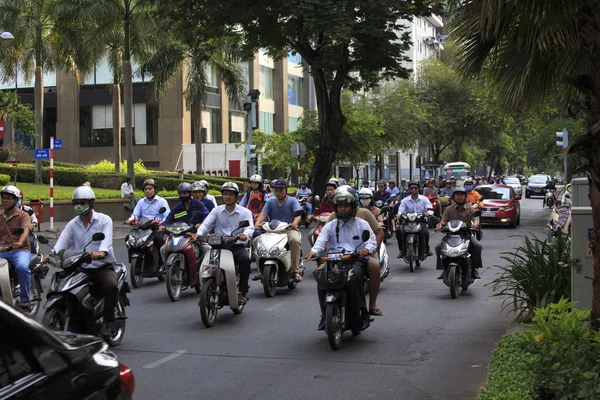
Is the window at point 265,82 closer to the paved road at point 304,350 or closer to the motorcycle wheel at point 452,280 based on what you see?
the paved road at point 304,350

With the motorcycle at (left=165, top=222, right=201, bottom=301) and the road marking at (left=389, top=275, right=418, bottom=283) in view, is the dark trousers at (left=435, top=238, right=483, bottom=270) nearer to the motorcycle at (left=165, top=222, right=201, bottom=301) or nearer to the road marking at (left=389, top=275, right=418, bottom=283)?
the road marking at (left=389, top=275, right=418, bottom=283)

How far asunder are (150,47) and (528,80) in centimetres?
3023

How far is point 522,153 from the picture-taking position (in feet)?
292

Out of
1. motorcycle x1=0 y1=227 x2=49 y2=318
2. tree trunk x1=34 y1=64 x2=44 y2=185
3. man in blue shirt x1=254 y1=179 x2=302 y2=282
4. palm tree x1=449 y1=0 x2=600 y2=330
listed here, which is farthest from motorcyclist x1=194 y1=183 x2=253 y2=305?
tree trunk x1=34 y1=64 x2=44 y2=185

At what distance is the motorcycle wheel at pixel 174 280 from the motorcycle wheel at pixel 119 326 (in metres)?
3.16

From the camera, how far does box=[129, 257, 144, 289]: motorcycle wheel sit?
47.4 feet

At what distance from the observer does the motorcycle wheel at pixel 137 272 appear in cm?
1445

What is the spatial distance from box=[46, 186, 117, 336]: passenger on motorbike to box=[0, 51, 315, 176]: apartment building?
44.7 meters

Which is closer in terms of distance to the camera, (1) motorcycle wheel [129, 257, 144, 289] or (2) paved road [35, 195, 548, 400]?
(2) paved road [35, 195, 548, 400]

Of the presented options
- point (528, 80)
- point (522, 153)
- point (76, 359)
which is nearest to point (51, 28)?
point (528, 80)

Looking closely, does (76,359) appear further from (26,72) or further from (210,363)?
(26,72)

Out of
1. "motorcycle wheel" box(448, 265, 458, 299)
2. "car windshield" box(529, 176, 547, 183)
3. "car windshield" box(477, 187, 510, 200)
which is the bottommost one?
"motorcycle wheel" box(448, 265, 458, 299)

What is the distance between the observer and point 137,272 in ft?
48.1

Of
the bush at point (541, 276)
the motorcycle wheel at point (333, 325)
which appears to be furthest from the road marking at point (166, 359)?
the bush at point (541, 276)
